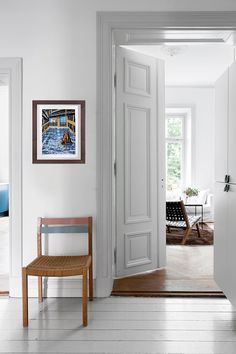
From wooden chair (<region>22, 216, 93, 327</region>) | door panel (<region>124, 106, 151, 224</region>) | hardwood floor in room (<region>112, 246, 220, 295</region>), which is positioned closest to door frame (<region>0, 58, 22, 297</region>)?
wooden chair (<region>22, 216, 93, 327</region>)

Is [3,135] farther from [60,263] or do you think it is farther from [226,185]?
[226,185]

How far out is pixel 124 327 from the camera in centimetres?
267

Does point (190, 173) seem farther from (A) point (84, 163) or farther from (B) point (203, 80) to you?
(A) point (84, 163)

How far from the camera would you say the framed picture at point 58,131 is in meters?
3.32

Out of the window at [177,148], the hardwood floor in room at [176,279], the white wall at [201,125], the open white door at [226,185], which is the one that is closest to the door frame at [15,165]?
the hardwood floor in room at [176,279]

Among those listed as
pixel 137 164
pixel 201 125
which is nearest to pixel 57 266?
pixel 137 164

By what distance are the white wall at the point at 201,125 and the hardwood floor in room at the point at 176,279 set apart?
143 inches

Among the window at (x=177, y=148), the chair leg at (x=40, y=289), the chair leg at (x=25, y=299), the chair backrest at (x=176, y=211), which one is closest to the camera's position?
the chair leg at (x=25, y=299)

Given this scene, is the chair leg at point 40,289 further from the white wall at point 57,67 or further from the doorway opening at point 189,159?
the doorway opening at point 189,159

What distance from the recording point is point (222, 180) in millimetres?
3088

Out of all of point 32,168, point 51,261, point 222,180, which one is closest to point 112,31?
point 32,168

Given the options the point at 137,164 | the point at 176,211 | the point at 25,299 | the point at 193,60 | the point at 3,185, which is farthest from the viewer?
the point at 3,185

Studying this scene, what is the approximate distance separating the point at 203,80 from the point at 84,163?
17.8 feet

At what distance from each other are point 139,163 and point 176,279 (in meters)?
1.36
